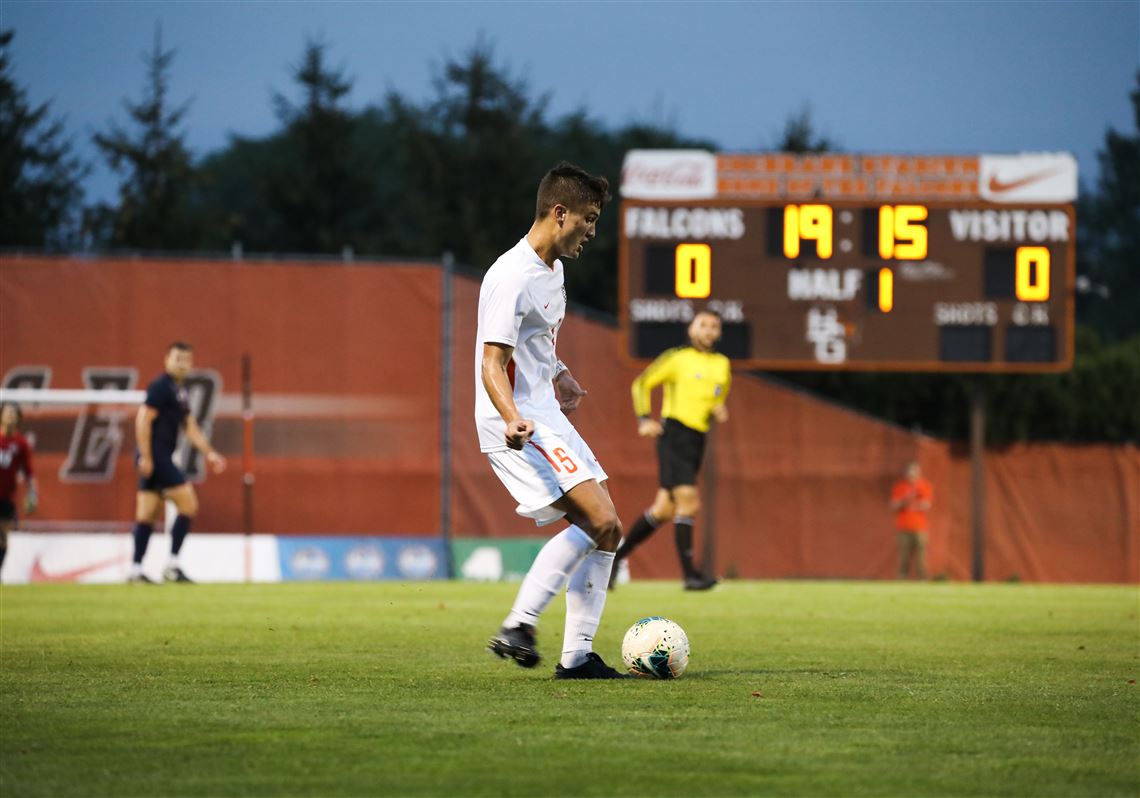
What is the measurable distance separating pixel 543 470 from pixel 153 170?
120 ft

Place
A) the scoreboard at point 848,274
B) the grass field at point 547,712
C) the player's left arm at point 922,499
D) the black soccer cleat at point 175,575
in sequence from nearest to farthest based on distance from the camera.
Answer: the grass field at point 547,712 < the black soccer cleat at point 175,575 < the scoreboard at point 848,274 < the player's left arm at point 922,499

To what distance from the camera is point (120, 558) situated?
20.7 metres

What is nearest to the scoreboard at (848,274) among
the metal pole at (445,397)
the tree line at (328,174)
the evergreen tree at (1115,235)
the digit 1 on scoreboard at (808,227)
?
the digit 1 on scoreboard at (808,227)

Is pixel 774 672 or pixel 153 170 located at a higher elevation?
pixel 153 170

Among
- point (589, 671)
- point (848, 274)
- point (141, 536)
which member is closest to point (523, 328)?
point (589, 671)

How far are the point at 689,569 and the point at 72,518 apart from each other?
1073 cm

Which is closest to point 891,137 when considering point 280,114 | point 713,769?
point 280,114

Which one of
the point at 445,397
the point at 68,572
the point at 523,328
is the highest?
the point at 523,328

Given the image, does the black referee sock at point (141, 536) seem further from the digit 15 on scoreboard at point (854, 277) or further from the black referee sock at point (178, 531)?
the digit 15 on scoreboard at point (854, 277)

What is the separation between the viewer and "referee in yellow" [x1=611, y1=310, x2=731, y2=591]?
49.9ft

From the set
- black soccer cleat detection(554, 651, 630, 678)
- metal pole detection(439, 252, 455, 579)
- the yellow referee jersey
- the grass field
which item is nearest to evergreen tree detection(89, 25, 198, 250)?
metal pole detection(439, 252, 455, 579)

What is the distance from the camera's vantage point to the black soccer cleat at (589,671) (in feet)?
23.4

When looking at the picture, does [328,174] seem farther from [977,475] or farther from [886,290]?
[886,290]

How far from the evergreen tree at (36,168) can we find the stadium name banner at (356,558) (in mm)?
20482
